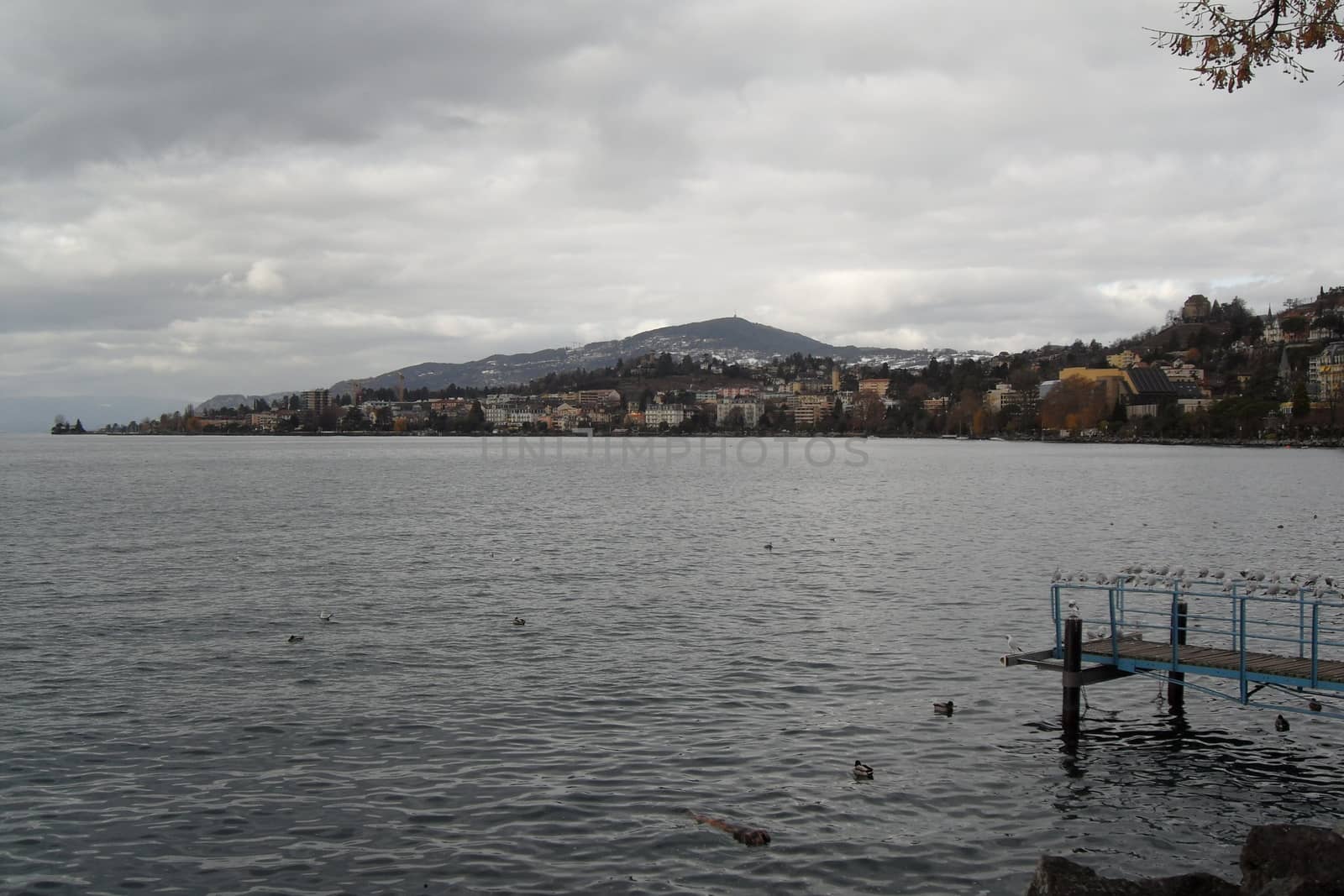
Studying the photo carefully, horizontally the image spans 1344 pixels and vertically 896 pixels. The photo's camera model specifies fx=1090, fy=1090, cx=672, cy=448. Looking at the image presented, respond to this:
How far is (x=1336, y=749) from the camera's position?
16078 millimetres

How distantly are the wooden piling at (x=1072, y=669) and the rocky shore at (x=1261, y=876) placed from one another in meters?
6.70

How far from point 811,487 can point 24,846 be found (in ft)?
236

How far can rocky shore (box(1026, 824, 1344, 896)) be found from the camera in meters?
9.27

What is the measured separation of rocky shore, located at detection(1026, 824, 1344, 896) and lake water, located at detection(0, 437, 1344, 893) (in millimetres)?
1949

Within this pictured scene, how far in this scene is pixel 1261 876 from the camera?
384 inches

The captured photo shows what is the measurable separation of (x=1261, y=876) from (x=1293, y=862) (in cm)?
30

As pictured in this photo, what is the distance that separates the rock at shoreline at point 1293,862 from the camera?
9.17 metres

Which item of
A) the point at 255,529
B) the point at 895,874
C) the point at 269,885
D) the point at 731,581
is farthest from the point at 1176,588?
the point at 255,529

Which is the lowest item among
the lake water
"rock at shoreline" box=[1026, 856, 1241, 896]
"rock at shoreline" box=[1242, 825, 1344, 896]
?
the lake water

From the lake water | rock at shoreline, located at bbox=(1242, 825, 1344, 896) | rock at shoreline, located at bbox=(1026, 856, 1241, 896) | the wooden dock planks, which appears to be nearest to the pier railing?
the wooden dock planks

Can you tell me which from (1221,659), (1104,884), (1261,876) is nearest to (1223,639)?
(1221,659)

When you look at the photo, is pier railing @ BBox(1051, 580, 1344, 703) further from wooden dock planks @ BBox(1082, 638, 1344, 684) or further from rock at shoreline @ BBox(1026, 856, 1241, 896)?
rock at shoreline @ BBox(1026, 856, 1241, 896)

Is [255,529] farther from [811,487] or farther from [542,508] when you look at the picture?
[811,487]

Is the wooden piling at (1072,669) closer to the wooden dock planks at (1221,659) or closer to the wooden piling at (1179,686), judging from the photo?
the wooden dock planks at (1221,659)
